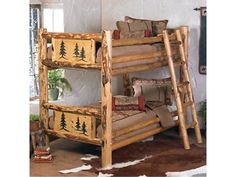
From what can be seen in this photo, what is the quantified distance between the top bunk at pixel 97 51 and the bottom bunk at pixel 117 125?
485 mm

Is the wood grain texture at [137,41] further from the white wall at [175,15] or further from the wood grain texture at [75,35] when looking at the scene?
the white wall at [175,15]

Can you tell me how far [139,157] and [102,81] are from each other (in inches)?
38.2

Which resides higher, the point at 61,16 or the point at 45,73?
the point at 61,16

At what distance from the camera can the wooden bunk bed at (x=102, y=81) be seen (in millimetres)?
4117

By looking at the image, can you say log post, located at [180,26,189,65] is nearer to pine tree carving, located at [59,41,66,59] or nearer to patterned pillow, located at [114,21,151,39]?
patterned pillow, located at [114,21,151,39]

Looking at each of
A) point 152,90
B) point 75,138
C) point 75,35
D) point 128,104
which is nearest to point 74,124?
point 75,138

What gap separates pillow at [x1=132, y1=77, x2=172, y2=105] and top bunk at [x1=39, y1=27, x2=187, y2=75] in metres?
0.41

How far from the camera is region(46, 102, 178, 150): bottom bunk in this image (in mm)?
4297

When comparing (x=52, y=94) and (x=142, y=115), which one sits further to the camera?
(x=52, y=94)

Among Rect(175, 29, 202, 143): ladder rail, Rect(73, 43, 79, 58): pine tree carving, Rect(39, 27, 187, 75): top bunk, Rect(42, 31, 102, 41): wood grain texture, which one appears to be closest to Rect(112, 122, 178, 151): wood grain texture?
Rect(175, 29, 202, 143): ladder rail
